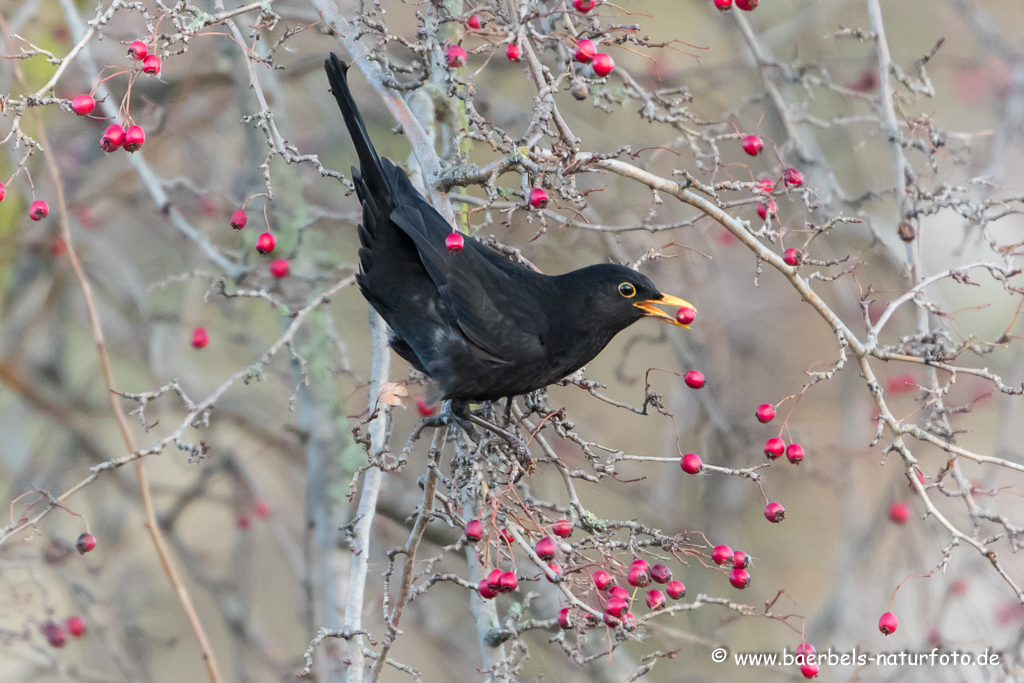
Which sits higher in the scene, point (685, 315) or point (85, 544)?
point (685, 315)

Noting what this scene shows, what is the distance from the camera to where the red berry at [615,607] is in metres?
2.01

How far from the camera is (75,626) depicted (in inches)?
148

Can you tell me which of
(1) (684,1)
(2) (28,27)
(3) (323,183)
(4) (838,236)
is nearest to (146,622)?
(3) (323,183)

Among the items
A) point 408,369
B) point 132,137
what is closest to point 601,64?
point 132,137

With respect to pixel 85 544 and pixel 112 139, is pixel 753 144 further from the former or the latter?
pixel 85 544

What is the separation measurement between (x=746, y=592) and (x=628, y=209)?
2.51 m

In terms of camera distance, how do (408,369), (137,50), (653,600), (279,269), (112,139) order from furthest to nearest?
1. (408,369)
2. (279,269)
3. (653,600)
4. (112,139)
5. (137,50)

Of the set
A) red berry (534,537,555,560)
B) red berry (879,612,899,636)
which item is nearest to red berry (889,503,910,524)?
red berry (879,612,899,636)

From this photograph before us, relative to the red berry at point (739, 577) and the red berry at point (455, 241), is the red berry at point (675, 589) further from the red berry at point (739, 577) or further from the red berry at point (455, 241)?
the red berry at point (455, 241)

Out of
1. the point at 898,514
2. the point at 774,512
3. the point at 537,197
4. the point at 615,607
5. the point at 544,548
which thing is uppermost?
the point at 898,514

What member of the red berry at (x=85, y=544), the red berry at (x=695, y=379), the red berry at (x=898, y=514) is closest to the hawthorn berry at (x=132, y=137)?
the red berry at (x=85, y=544)

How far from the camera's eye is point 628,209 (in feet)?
15.0

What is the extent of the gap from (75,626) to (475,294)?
2.60 meters

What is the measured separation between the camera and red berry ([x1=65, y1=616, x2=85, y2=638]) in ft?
12.3
